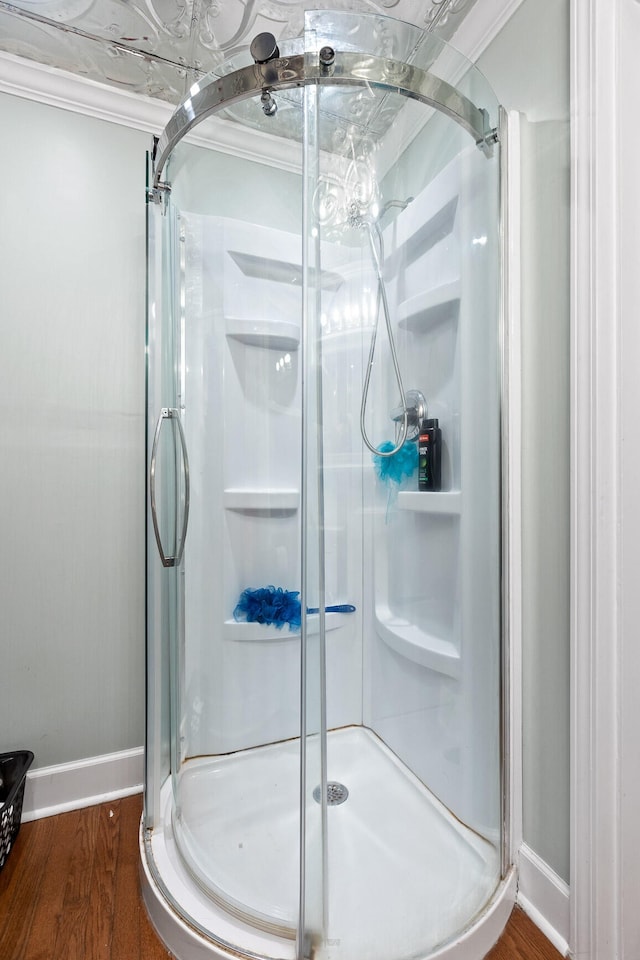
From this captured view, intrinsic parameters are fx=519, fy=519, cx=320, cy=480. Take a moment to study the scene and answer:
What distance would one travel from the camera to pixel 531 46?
126 cm

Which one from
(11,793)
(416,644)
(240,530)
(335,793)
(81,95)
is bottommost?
(11,793)

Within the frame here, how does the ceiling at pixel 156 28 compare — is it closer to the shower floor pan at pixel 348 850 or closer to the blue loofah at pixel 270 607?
the blue loofah at pixel 270 607

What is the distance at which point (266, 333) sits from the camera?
1.25 m

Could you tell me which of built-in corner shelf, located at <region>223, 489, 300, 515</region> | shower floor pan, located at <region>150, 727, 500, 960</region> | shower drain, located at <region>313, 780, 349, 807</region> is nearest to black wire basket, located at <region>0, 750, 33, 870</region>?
shower floor pan, located at <region>150, 727, 500, 960</region>

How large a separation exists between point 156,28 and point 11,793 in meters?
2.21

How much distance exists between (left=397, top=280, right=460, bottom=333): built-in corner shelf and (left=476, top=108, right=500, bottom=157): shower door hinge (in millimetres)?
346

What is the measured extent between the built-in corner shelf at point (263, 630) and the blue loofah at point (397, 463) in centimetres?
35

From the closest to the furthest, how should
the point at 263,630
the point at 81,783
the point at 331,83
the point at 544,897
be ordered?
the point at 331,83 → the point at 544,897 → the point at 263,630 → the point at 81,783

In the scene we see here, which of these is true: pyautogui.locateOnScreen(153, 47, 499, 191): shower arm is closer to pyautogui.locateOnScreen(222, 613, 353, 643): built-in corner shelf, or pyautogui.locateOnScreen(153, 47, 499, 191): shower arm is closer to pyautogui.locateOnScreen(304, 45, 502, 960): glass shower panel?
pyautogui.locateOnScreen(304, 45, 502, 960): glass shower panel

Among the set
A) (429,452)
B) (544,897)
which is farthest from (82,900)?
(429,452)

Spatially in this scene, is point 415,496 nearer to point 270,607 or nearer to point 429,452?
point 429,452

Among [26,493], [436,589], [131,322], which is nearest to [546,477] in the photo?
Answer: [436,589]

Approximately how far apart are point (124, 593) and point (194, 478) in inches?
25.8

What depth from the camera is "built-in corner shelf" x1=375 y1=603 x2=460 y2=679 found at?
1.27 meters
